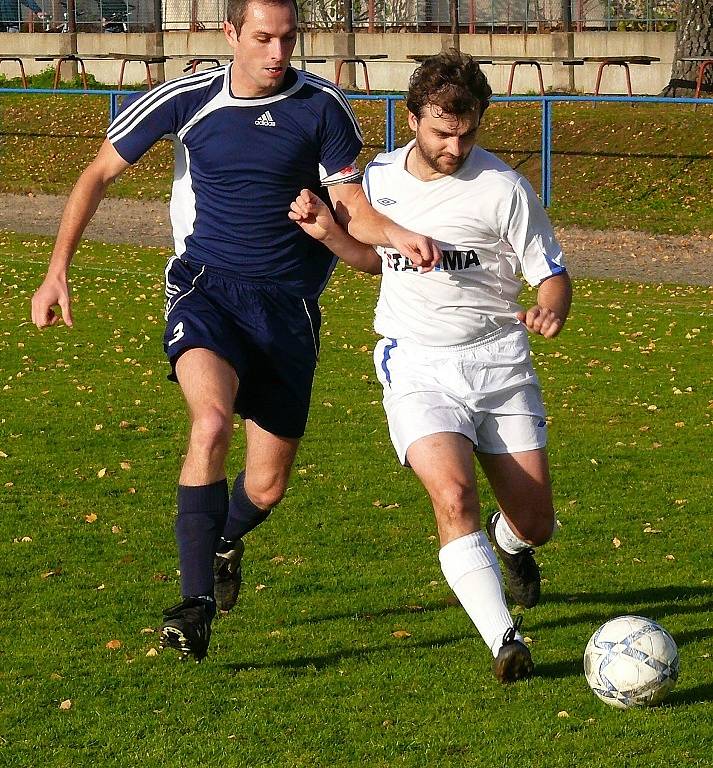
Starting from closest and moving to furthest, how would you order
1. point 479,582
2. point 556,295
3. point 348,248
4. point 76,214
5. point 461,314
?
point 479,582 → point 556,295 → point 461,314 → point 348,248 → point 76,214

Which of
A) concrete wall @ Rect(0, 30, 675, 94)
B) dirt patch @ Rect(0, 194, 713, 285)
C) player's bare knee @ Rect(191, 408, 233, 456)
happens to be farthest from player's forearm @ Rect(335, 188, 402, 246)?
concrete wall @ Rect(0, 30, 675, 94)

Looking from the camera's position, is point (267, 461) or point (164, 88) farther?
point (267, 461)

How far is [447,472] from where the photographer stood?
17.6 feet

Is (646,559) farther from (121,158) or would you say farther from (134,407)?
(134,407)

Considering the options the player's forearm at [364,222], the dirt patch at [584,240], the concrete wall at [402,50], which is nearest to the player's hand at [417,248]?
the player's forearm at [364,222]

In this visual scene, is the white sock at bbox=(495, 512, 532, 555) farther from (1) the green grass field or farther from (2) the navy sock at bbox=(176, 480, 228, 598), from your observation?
(2) the navy sock at bbox=(176, 480, 228, 598)

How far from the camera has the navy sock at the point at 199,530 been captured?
5.43 m

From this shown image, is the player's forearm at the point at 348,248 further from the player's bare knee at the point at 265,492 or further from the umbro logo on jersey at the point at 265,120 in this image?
the player's bare knee at the point at 265,492

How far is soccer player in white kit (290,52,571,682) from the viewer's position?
542 cm

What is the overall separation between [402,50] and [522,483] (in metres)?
30.6

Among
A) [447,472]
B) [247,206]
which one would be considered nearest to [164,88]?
[247,206]

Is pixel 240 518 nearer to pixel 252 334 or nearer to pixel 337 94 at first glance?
pixel 252 334

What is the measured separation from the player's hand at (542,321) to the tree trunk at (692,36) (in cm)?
2264

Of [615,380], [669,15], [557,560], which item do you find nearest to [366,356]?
[615,380]
